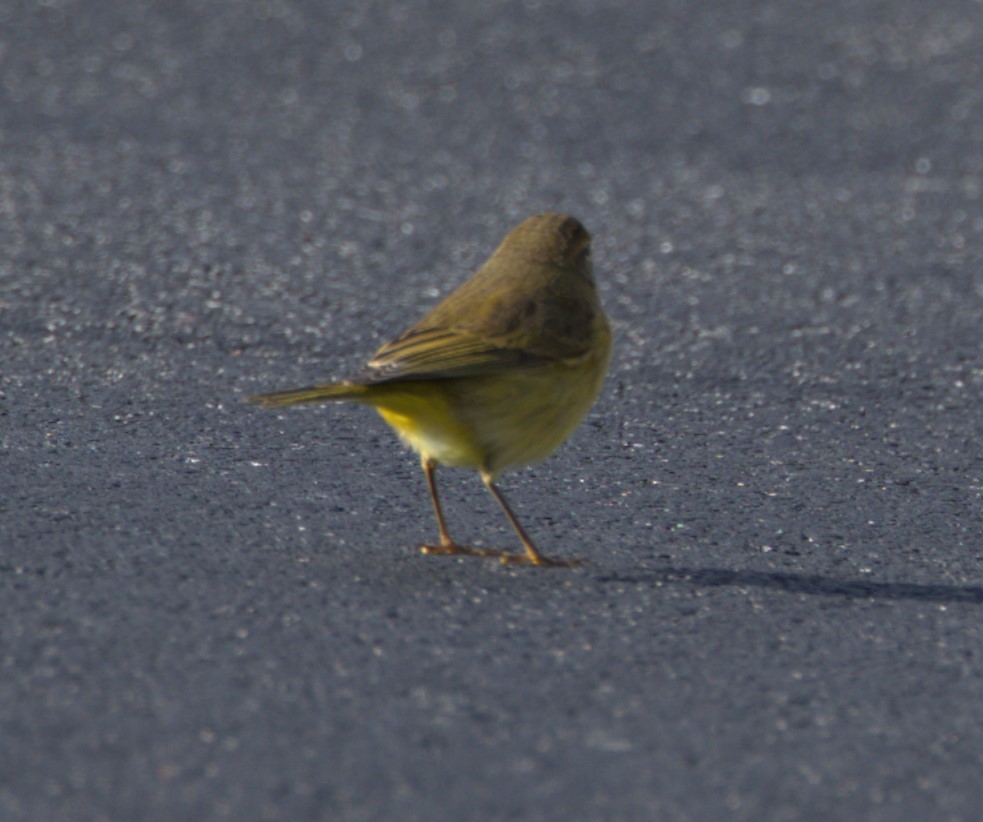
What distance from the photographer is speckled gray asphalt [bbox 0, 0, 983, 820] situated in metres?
3.47

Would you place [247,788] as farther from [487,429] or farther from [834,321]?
[834,321]

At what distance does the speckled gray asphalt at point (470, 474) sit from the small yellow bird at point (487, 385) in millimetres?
305

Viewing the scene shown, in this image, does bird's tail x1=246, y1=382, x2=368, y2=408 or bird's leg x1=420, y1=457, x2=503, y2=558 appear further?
bird's leg x1=420, y1=457, x2=503, y2=558

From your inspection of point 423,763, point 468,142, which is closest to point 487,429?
point 423,763

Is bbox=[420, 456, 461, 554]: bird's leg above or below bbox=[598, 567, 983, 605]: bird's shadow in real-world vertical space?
above

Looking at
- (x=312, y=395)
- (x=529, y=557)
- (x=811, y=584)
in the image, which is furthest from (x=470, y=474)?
(x=811, y=584)

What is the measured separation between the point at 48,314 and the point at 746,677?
3857 mm

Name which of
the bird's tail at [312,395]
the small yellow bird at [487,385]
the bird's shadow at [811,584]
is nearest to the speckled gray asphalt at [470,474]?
the bird's shadow at [811,584]

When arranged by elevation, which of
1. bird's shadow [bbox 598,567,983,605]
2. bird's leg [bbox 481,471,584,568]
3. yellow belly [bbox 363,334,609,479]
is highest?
yellow belly [bbox 363,334,609,479]

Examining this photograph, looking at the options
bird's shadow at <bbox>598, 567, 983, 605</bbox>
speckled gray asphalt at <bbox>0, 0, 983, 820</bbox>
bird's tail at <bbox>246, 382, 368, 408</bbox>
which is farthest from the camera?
bird's shadow at <bbox>598, 567, 983, 605</bbox>

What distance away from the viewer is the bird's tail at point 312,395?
14.4 ft

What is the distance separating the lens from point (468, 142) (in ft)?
31.3

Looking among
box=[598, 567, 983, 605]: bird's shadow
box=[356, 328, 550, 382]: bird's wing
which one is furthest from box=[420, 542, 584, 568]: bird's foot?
box=[356, 328, 550, 382]: bird's wing

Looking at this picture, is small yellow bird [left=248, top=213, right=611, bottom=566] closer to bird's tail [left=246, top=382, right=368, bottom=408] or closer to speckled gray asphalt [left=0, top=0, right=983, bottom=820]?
bird's tail [left=246, top=382, right=368, bottom=408]
